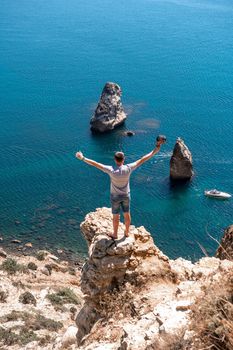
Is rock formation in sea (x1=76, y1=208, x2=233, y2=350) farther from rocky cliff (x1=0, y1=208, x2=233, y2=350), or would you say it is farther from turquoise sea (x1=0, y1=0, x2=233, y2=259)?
turquoise sea (x1=0, y1=0, x2=233, y2=259)

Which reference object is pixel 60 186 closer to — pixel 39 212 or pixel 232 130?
pixel 39 212

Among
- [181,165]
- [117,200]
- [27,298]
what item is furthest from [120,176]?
[181,165]

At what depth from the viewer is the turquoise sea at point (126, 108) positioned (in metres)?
55.5

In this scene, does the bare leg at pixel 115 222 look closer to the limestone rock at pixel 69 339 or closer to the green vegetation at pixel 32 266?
the limestone rock at pixel 69 339

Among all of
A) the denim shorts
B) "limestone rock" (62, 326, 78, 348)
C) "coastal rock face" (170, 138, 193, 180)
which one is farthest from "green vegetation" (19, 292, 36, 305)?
"coastal rock face" (170, 138, 193, 180)

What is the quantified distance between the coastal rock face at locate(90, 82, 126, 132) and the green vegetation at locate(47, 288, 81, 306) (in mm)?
48261

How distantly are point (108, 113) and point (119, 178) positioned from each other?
6963cm

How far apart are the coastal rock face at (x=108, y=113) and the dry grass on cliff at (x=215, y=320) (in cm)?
7267

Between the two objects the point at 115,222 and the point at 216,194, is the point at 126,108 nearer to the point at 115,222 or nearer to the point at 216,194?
the point at 216,194

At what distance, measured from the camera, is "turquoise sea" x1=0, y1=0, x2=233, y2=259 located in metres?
55.5

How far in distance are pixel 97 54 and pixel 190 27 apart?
38.3 m

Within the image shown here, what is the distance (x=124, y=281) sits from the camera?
14.2 m

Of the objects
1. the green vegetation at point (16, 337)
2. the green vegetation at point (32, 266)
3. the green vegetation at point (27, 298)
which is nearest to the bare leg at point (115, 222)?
the green vegetation at point (16, 337)

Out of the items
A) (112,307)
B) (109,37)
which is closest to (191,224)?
(112,307)
